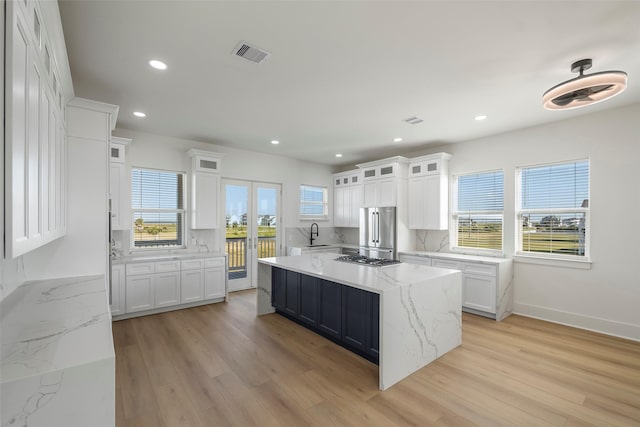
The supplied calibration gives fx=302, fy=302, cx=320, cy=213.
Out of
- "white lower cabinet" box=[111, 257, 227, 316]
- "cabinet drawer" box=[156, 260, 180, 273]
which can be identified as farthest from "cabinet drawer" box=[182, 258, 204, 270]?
"cabinet drawer" box=[156, 260, 180, 273]

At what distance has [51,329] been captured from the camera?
1530 millimetres

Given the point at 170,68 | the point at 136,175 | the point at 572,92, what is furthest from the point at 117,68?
the point at 572,92

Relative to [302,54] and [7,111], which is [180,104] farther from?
[7,111]

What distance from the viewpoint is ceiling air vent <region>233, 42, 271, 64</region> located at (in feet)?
7.98

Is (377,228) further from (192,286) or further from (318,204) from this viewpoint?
(192,286)

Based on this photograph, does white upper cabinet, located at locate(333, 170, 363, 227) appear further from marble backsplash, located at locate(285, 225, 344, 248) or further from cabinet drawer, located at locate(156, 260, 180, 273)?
cabinet drawer, located at locate(156, 260, 180, 273)

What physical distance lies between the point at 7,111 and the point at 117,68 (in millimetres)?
2133

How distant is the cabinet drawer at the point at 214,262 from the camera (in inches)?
195

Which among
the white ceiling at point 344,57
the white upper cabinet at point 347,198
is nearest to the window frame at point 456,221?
the white ceiling at point 344,57

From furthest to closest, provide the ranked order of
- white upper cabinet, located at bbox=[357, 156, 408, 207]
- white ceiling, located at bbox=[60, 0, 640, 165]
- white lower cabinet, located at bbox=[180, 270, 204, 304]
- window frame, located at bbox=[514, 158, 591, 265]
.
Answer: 1. white upper cabinet, located at bbox=[357, 156, 408, 207]
2. white lower cabinet, located at bbox=[180, 270, 204, 304]
3. window frame, located at bbox=[514, 158, 591, 265]
4. white ceiling, located at bbox=[60, 0, 640, 165]

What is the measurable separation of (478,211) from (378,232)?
1.78 m

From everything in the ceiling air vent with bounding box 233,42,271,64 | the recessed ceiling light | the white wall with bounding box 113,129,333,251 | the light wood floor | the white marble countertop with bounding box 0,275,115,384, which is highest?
the ceiling air vent with bounding box 233,42,271,64

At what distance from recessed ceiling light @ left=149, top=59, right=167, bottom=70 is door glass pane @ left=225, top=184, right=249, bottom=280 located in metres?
3.16

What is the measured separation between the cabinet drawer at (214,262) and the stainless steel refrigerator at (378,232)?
2741mm
